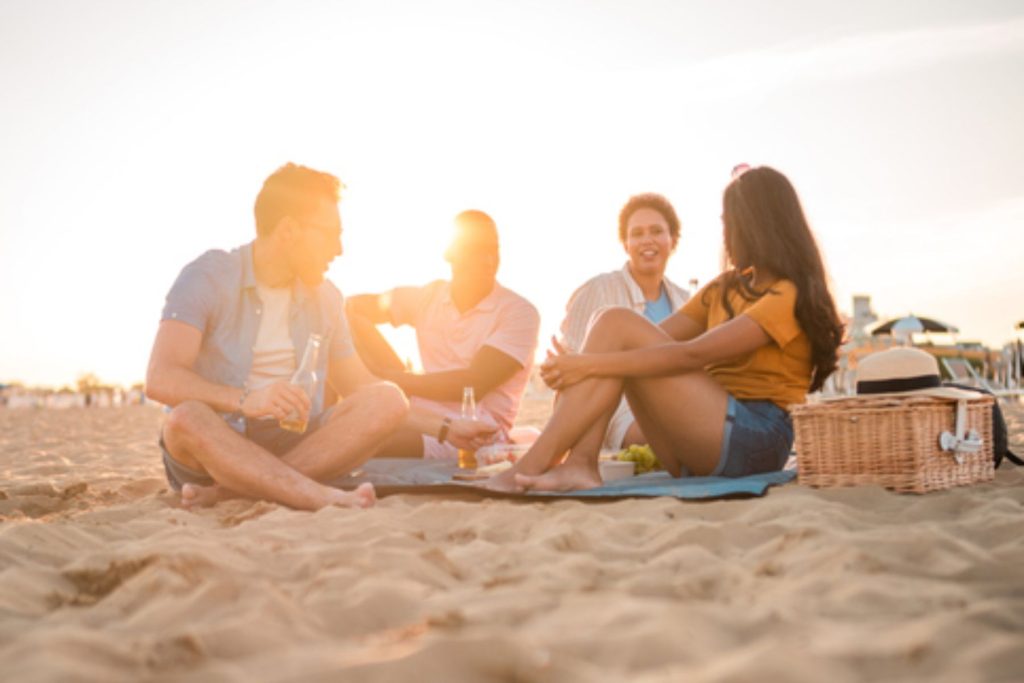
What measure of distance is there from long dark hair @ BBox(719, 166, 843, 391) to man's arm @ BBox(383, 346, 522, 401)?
1.58 m

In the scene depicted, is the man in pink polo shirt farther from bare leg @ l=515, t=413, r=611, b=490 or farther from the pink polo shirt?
bare leg @ l=515, t=413, r=611, b=490

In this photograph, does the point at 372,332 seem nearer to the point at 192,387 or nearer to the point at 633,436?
the point at 633,436

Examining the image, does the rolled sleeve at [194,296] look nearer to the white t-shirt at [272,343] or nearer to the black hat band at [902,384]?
the white t-shirt at [272,343]

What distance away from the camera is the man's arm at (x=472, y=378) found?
16.2 ft

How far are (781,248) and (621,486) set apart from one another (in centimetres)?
121

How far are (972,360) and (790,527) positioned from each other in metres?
Result: 16.7

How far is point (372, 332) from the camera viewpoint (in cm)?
556

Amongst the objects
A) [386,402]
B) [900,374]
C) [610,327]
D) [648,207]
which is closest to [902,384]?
[900,374]

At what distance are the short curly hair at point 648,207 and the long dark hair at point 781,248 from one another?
5.71ft

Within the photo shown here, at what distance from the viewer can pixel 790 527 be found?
2.39 m

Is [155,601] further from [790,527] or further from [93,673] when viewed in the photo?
[790,527]

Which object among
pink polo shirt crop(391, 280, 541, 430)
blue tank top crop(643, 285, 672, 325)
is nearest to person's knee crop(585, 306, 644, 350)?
pink polo shirt crop(391, 280, 541, 430)

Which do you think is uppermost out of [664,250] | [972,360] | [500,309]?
[664,250]

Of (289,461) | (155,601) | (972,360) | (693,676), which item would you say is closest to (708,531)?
(693,676)
